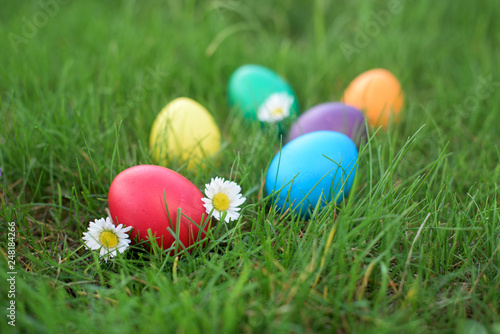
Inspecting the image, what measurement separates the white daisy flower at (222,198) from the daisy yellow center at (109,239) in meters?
0.27

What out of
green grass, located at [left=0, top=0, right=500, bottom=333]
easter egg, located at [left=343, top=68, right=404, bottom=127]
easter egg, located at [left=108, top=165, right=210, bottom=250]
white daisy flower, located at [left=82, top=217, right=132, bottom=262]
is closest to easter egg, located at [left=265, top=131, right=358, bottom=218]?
green grass, located at [left=0, top=0, right=500, bottom=333]

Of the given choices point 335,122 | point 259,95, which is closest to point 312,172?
point 335,122

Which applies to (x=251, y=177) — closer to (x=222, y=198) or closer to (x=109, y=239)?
(x=222, y=198)

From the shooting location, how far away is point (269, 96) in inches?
77.4

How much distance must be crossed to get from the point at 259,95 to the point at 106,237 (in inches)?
41.9

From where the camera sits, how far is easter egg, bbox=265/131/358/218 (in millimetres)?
1312

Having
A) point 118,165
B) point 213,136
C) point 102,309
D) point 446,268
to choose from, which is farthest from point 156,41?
A: point 446,268

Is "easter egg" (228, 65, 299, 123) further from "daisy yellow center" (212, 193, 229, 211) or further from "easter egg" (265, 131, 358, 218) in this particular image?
"daisy yellow center" (212, 193, 229, 211)

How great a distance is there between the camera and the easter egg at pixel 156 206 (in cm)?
116

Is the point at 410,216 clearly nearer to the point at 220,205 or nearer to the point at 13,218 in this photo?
the point at 220,205

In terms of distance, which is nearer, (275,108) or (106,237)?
(106,237)

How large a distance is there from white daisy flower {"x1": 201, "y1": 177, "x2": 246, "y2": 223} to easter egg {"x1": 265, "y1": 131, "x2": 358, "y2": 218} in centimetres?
13

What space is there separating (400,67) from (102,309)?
81.7 inches

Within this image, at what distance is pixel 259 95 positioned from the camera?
197 centimetres
